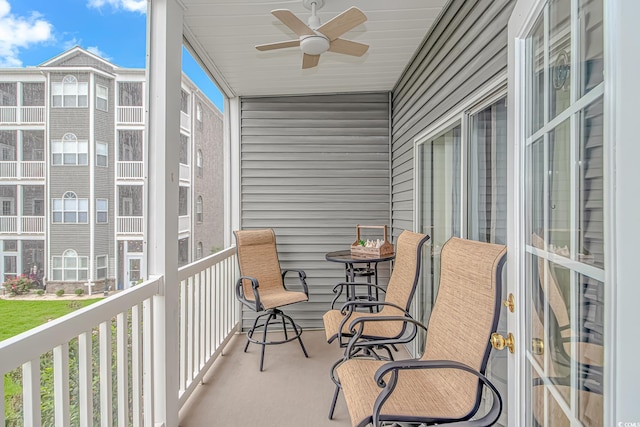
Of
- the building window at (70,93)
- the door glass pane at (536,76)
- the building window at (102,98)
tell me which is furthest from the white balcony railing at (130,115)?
the door glass pane at (536,76)

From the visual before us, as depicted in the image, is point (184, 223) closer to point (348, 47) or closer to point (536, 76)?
point (348, 47)

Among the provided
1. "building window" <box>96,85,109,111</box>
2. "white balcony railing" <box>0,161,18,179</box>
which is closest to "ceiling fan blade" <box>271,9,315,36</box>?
"building window" <box>96,85,109,111</box>

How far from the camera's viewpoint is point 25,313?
108 cm

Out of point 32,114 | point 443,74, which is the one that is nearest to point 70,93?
point 32,114

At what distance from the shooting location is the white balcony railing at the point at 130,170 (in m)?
1.73

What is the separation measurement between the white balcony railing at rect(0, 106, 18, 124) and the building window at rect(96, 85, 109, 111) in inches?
16.7

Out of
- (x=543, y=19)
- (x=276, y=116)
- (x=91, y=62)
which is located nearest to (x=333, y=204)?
(x=276, y=116)

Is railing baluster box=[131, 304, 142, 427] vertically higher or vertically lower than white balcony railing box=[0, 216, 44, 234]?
lower

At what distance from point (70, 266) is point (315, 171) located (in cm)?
291

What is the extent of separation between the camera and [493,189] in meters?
1.81

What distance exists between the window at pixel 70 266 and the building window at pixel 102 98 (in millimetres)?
650

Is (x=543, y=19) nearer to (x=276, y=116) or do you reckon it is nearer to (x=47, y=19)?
Answer: (x=47, y=19)

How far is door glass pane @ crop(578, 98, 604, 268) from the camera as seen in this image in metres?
0.65

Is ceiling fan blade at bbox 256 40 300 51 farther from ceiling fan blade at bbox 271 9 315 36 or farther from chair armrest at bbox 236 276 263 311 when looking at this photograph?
chair armrest at bbox 236 276 263 311
